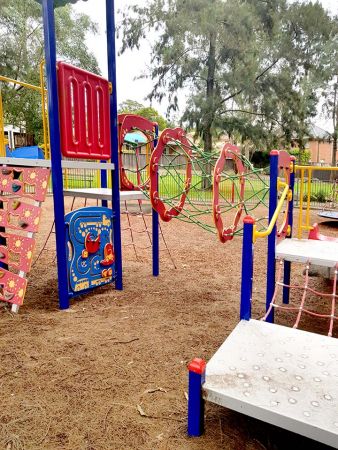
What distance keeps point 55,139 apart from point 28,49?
692 inches

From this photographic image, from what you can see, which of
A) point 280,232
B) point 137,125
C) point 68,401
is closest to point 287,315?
point 280,232

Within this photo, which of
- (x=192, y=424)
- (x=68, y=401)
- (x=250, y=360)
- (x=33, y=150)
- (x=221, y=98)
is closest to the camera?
(x=192, y=424)

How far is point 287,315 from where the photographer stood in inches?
130

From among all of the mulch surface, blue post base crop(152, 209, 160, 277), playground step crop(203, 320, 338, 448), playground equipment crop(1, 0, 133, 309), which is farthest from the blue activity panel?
playground step crop(203, 320, 338, 448)

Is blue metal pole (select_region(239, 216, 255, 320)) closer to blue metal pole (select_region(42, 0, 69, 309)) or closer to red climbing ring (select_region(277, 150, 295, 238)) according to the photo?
red climbing ring (select_region(277, 150, 295, 238))

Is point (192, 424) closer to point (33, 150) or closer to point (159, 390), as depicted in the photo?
point (159, 390)

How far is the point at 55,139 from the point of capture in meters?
3.02

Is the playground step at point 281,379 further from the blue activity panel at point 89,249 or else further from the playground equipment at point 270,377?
the blue activity panel at point 89,249

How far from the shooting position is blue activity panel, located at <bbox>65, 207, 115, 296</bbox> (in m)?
3.31

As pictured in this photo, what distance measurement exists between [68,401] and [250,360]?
1009 mm

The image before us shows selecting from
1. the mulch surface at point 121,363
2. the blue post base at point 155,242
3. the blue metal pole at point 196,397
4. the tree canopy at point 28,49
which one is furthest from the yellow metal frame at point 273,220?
the tree canopy at point 28,49

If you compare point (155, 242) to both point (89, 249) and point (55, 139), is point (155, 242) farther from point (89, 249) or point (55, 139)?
point (55, 139)

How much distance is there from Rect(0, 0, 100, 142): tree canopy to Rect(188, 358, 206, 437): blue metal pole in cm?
1732

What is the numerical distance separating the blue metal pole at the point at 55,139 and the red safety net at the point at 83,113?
0.24 ft
